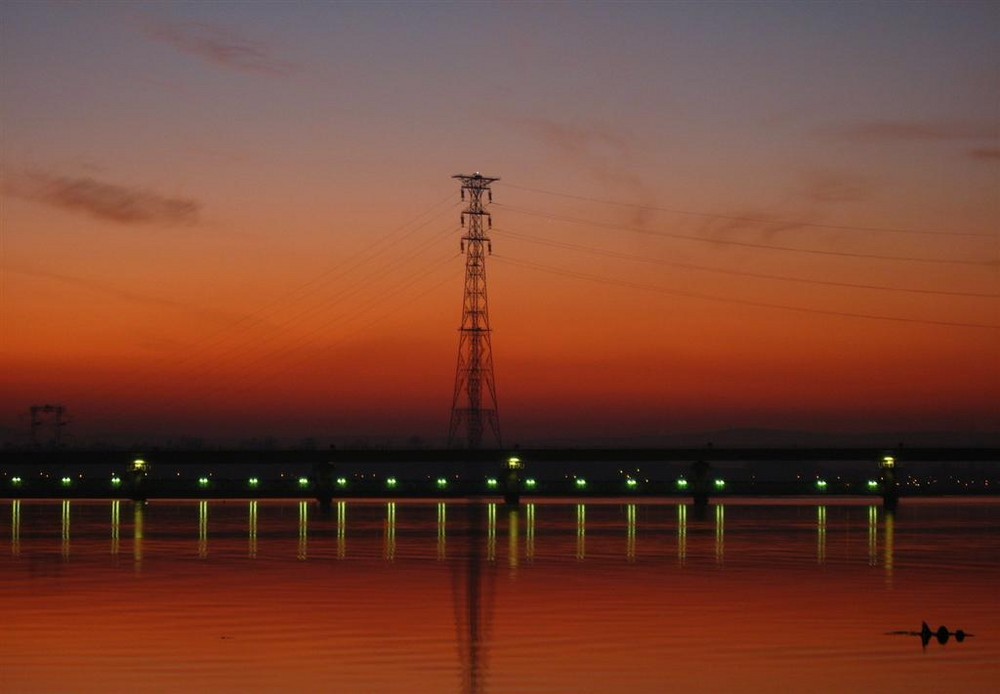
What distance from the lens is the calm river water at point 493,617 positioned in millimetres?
33156

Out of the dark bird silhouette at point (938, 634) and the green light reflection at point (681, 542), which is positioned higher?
the dark bird silhouette at point (938, 634)

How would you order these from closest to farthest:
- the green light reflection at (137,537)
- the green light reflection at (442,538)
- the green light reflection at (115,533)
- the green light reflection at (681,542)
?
the green light reflection at (137,537)
the green light reflection at (681,542)
the green light reflection at (442,538)
the green light reflection at (115,533)

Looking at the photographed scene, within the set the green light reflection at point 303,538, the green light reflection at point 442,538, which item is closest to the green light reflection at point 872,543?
the green light reflection at point 442,538

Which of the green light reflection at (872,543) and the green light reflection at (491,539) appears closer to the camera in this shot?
the green light reflection at (872,543)

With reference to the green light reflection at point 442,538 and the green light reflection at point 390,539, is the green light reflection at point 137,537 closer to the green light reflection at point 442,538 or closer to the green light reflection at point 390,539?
the green light reflection at point 390,539

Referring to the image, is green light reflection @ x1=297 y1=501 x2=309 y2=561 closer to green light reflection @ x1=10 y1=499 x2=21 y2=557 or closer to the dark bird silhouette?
green light reflection @ x1=10 y1=499 x2=21 y2=557

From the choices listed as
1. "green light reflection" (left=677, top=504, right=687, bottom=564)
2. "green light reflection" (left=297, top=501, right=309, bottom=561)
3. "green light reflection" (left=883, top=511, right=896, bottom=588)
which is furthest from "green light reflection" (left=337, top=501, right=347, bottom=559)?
"green light reflection" (left=883, top=511, right=896, bottom=588)

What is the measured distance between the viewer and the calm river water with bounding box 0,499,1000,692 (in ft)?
109

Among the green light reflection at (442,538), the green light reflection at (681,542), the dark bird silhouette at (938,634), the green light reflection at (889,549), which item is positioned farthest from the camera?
the green light reflection at (442,538)

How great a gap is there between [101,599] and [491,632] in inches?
634

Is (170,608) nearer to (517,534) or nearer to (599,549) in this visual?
(599,549)

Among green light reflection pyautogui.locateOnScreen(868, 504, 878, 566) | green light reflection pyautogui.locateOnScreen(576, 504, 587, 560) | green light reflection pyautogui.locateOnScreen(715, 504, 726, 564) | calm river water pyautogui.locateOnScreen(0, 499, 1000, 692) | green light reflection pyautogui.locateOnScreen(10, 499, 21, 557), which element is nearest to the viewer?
calm river water pyautogui.locateOnScreen(0, 499, 1000, 692)

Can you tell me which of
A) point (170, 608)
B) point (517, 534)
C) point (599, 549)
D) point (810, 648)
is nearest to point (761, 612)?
point (810, 648)

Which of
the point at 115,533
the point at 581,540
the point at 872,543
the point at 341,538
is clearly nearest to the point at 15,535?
the point at 115,533
